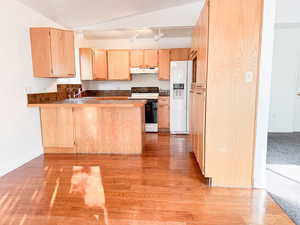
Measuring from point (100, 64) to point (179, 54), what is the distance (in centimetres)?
203

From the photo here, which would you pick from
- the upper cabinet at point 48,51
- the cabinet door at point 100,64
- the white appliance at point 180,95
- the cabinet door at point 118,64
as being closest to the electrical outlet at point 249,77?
the white appliance at point 180,95

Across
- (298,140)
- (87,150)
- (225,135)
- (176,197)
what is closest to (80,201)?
(176,197)

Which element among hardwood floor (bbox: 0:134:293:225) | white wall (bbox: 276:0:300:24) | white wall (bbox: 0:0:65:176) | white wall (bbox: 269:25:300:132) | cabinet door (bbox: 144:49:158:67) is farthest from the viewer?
cabinet door (bbox: 144:49:158:67)

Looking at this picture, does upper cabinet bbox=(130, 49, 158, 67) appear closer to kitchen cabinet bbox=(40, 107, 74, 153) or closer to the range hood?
the range hood

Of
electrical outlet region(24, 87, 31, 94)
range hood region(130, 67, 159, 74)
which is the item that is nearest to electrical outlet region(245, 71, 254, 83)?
electrical outlet region(24, 87, 31, 94)

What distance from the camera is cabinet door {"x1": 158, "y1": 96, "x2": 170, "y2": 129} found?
15.9ft

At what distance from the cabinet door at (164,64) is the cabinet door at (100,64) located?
143 cm

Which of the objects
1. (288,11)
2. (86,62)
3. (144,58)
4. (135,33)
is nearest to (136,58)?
(144,58)

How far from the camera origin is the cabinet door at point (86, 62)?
488 cm

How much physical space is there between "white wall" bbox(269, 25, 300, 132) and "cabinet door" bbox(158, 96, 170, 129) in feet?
8.06

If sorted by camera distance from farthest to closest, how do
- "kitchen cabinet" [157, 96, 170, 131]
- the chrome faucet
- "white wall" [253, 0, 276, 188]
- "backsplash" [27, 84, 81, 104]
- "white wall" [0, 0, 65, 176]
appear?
"kitchen cabinet" [157, 96, 170, 131], the chrome faucet, "backsplash" [27, 84, 81, 104], "white wall" [0, 0, 65, 176], "white wall" [253, 0, 276, 188]

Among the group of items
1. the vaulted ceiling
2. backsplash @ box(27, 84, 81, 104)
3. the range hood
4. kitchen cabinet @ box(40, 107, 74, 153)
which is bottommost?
kitchen cabinet @ box(40, 107, 74, 153)

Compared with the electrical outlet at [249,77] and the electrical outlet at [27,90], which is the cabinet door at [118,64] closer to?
the electrical outlet at [27,90]

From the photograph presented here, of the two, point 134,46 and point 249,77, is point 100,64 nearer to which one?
point 134,46
